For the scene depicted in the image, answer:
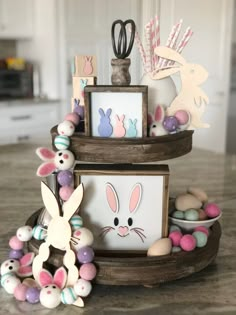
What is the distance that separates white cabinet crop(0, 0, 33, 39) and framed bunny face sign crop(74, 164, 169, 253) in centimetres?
331

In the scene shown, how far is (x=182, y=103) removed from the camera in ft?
3.29

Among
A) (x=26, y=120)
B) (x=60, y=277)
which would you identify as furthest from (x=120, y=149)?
(x=26, y=120)

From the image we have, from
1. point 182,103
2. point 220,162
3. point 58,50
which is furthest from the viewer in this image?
point 58,50

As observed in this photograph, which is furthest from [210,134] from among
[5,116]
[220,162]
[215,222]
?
[215,222]

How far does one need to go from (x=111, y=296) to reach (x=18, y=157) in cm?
135

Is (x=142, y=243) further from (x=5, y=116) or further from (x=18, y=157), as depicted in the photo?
(x=5, y=116)

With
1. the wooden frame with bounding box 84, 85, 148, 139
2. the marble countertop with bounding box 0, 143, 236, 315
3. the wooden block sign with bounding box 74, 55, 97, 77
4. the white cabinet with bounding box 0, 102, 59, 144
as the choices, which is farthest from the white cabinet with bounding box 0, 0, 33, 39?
the wooden frame with bounding box 84, 85, 148, 139

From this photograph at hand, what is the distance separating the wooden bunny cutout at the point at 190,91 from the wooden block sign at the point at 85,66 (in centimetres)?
13

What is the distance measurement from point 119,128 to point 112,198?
5.6 inches

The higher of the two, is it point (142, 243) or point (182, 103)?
point (182, 103)

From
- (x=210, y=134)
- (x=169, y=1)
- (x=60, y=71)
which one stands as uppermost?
(x=169, y=1)

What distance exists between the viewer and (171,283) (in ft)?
3.12

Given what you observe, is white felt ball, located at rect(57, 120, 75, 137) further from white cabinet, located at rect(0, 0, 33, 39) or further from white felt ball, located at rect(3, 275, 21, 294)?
white cabinet, located at rect(0, 0, 33, 39)

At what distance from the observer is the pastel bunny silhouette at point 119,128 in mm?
927
